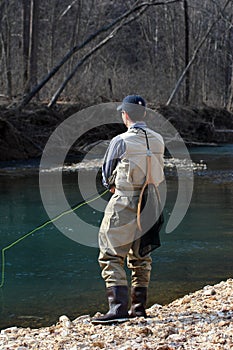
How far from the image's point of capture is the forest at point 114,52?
22.9 m

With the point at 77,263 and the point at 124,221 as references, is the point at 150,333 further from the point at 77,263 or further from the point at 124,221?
the point at 77,263

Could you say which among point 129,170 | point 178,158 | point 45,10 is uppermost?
point 45,10

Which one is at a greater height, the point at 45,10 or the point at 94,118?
the point at 45,10

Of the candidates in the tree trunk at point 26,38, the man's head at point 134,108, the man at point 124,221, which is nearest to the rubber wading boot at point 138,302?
the man at point 124,221

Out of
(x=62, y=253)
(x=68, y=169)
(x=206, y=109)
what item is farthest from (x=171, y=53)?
(x=62, y=253)

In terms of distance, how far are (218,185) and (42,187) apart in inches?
153

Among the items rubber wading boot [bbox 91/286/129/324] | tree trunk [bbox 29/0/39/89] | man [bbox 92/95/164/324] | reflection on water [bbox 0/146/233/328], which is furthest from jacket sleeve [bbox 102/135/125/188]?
tree trunk [bbox 29/0/39/89]

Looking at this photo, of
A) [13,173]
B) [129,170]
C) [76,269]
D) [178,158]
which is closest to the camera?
[129,170]

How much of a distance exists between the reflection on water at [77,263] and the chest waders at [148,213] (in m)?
1.26

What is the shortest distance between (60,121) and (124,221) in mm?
17069

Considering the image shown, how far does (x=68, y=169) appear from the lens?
16.5 m

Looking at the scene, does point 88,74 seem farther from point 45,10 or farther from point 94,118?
point 45,10

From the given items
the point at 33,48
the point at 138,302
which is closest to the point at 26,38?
the point at 33,48

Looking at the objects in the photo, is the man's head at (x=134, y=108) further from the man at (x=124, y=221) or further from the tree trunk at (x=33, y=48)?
the tree trunk at (x=33, y=48)
